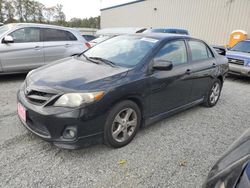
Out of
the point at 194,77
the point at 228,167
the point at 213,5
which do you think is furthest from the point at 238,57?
the point at 213,5

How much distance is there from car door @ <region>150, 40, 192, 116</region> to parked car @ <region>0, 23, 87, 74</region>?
3.92 m

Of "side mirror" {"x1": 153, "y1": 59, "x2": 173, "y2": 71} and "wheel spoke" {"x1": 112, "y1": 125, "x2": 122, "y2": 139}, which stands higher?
"side mirror" {"x1": 153, "y1": 59, "x2": 173, "y2": 71}

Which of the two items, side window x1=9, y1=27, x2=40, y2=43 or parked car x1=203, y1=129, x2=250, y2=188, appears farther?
side window x1=9, y1=27, x2=40, y2=43

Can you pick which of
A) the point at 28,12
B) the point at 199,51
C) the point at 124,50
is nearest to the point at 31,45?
the point at 124,50

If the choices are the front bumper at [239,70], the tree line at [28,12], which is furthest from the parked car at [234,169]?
the tree line at [28,12]

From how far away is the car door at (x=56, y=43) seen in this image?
594 centimetres

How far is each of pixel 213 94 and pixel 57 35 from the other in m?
4.61

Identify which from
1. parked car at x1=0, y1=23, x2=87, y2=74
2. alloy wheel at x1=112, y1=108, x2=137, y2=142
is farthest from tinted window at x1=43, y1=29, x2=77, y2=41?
alloy wheel at x1=112, y1=108, x2=137, y2=142

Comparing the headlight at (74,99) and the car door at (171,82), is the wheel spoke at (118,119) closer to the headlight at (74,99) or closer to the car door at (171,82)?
the headlight at (74,99)

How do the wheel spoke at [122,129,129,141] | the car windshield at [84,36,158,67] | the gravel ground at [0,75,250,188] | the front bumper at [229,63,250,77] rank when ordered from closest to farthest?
the gravel ground at [0,75,250,188], the wheel spoke at [122,129,129,141], the car windshield at [84,36,158,67], the front bumper at [229,63,250,77]

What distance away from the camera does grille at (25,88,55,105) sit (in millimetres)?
2383

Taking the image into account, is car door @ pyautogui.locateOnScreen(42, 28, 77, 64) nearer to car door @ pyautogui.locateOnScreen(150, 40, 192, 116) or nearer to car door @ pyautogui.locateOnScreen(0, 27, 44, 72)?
car door @ pyautogui.locateOnScreen(0, 27, 44, 72)

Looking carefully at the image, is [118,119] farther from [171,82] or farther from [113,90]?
[171,82]

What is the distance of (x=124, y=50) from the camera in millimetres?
3236
